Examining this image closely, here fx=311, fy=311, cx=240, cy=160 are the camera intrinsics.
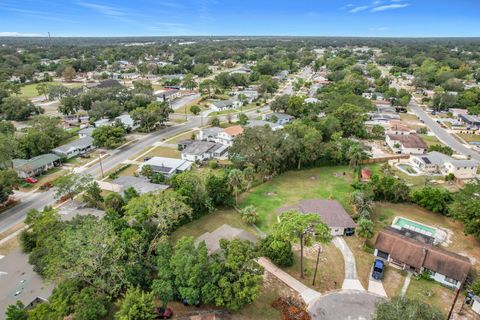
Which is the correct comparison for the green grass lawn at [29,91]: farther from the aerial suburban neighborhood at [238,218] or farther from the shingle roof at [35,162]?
the shingle roof at [35,162]

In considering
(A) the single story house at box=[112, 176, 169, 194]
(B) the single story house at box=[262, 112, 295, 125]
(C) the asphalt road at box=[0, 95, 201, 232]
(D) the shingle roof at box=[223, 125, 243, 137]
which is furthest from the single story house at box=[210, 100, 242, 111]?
(A) the single story house at box=[112, 176, 169, 194]

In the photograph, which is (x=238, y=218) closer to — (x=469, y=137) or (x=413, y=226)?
(x=413, y=226)

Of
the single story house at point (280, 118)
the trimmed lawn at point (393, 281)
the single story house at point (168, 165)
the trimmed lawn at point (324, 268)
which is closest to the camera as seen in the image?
the trimmed lawn at point (393, 281)

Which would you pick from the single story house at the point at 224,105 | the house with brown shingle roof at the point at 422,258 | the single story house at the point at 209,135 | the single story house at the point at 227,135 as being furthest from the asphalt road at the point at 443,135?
the single story house at the point at 224,105

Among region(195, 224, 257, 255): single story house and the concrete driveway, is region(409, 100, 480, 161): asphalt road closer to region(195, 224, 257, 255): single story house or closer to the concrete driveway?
the concrete driveway

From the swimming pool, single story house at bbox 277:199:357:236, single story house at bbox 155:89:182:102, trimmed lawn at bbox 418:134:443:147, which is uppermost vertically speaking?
single story house at bbox 155:89:182:102

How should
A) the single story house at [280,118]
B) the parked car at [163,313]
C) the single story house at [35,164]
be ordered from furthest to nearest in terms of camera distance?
the single story house at [280,118] < the single story house at [35,164] < the parked car at [163,313]

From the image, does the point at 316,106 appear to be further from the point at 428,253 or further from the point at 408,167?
the point at 428,253
